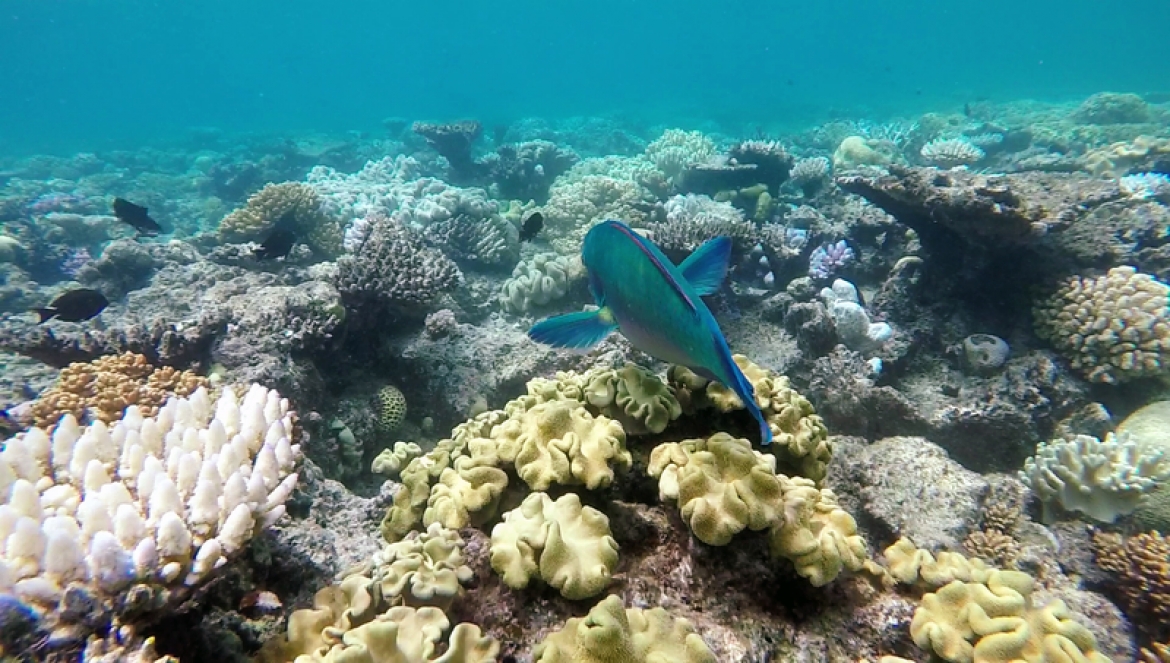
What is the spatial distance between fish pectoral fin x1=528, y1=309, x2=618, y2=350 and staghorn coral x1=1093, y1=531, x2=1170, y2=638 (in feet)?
11.9

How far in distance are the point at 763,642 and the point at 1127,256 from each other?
637 cm

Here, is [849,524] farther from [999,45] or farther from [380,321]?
[999,45]

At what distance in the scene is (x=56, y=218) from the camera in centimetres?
1134

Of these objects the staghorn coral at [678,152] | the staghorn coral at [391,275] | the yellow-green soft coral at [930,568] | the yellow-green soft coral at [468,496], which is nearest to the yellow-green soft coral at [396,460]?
the staghorn coral at [391,275]

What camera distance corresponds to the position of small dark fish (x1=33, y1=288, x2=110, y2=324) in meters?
5.14

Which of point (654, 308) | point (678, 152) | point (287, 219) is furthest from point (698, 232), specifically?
point (678, 152)

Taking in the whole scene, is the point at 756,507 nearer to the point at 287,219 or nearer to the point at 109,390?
the point at 109,390

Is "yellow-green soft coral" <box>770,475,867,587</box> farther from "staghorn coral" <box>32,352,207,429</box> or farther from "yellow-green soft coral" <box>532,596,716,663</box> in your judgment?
"staghorn coral" <box>32,352,207,429</box>

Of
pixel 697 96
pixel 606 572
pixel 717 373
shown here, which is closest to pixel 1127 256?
pixel 717 373

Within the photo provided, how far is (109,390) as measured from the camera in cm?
→ 371

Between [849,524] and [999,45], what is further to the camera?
[999,45]

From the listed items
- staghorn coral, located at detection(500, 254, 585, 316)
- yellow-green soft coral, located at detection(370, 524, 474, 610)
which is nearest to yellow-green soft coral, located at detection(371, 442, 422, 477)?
yellow-green soft coral, located at detection(370, 524, 474, 610)

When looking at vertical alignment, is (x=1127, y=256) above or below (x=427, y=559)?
above

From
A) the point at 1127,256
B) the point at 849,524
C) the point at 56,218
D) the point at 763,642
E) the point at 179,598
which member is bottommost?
the point at 763,642
